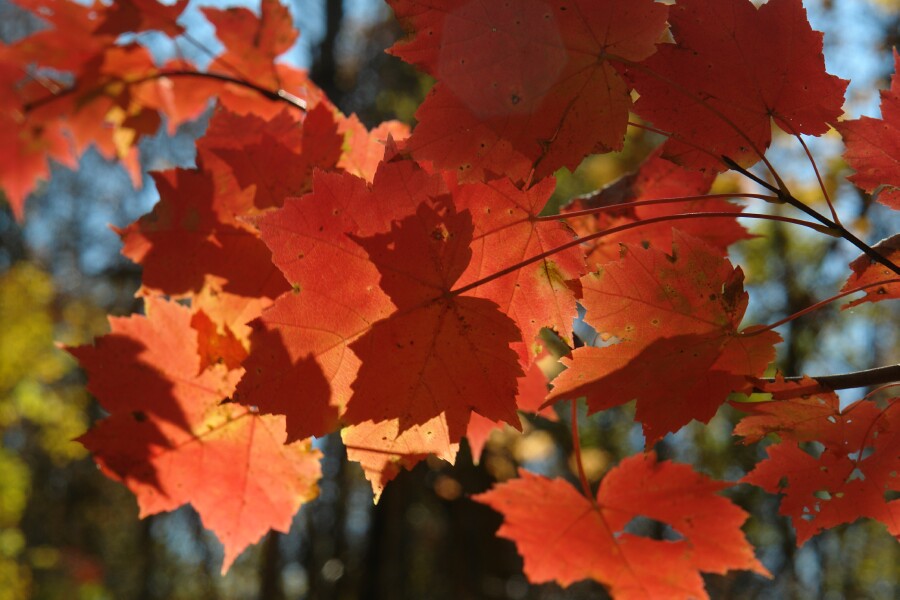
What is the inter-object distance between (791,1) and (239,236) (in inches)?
22.5

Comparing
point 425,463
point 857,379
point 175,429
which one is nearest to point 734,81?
point 857,379

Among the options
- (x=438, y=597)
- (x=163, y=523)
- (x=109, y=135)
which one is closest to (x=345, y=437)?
(x=109, y=135)

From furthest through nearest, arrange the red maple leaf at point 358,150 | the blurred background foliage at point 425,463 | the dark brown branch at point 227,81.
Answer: the blurred background foliage at point 425,463 < the dark brown branch at point 227,81 < the red maple leaf at point 358,150

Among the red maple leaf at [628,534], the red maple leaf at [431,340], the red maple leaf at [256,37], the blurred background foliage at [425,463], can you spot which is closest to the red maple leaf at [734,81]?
the red maple leaf at [431,340]

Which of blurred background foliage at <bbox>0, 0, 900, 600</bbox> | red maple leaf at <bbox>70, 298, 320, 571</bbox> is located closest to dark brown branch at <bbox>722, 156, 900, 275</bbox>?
red maple leaf at <bbox>70, 298, 320, 571</bbox>

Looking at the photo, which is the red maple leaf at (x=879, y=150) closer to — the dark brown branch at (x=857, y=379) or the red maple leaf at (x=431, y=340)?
the dark brown branch at (x=857, y=379)

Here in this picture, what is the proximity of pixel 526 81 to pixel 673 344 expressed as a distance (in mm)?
244

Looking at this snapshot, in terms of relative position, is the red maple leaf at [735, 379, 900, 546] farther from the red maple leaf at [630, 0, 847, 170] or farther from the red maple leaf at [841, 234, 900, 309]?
the red maple leaf at [630, 0, 847, 170]

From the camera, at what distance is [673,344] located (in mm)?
583

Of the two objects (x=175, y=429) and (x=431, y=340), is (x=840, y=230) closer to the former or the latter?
(x=431, y=340)

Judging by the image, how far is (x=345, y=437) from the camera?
1.97 ft

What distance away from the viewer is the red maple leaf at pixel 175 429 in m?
0.81

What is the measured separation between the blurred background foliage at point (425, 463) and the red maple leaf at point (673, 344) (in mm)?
2610

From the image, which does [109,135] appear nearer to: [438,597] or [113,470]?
[113,470]
